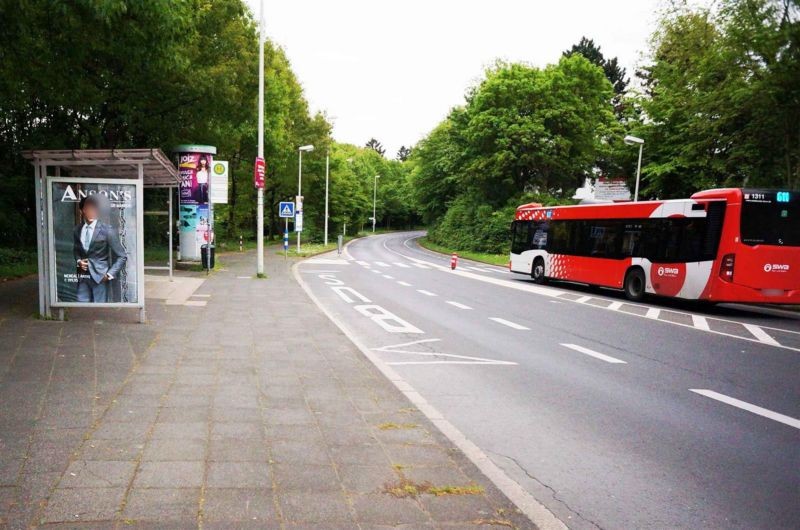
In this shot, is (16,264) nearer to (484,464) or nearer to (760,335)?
(484,464)

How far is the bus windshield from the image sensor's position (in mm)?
13523

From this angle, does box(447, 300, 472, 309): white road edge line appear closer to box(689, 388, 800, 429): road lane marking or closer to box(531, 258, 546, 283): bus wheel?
box(689, 388, 800, 429): road lane marking

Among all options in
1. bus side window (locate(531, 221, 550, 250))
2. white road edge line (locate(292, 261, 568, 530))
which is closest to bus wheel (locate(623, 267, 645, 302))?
bus side window (locate(531, 221, 550, 250))

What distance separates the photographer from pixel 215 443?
169 inches

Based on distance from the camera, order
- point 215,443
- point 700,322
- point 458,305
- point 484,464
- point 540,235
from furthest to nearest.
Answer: point 540,235 < point 458,305 < point 700,322 < point 215,443 < point 484,464

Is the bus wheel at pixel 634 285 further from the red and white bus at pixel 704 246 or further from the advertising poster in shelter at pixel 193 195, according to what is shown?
the advertising poster in shelter at pixel 193 195

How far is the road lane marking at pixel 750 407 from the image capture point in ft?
18.3

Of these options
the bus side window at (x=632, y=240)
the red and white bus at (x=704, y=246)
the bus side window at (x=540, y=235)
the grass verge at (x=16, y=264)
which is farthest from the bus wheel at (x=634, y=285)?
the grass verge at (x=16, y=264)

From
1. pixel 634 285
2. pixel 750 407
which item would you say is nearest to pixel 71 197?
pixel 750 407

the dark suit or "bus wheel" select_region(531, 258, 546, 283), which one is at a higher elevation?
the dark suit

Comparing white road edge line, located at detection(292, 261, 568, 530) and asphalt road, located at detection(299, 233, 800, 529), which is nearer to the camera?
white road edge line, located at detection(292, 261, 568, 530)

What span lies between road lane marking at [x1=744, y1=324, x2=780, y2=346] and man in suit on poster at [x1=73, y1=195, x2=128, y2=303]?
10967 mm

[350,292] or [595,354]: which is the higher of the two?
[595,354]

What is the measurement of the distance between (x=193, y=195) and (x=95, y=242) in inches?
572
